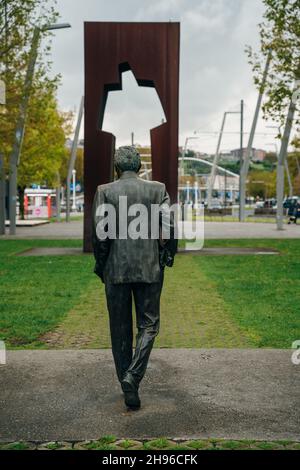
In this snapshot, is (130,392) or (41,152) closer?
(130,392)

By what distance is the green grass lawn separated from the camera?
26.7ft

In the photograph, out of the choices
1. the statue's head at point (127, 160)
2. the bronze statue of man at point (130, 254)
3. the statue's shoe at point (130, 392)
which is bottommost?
the statue's shoe at point (130, 392)

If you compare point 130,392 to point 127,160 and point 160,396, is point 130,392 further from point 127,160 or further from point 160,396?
point 127,160

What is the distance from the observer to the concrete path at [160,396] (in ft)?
16.1

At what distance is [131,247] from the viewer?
17.9 feet

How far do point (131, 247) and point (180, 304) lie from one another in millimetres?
5328

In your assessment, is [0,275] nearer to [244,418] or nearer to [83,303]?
[83,303]

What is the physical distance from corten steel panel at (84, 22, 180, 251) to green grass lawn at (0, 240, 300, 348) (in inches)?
105

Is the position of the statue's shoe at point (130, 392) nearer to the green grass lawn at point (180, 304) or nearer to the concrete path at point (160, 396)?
the concrete path at point (160, 396)

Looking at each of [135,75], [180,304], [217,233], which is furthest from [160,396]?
[217,233]

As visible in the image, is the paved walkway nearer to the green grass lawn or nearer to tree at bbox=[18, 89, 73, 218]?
tree at bbox=[18, 89, 73, 218]

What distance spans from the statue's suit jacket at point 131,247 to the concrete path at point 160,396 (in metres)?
0.99

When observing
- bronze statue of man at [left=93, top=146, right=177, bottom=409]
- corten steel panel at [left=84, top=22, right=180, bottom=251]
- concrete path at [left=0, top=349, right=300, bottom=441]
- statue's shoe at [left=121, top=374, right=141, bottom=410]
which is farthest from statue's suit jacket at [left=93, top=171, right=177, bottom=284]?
corten steel panel at [left=84, top=22, right=180, bottom=251]

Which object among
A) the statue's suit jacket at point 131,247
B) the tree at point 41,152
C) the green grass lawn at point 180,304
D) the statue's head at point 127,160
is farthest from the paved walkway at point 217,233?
the statue's suit jacket at point 131,247
